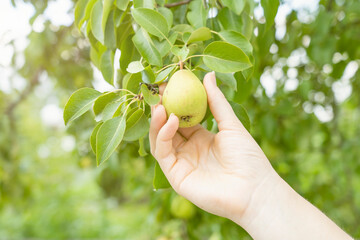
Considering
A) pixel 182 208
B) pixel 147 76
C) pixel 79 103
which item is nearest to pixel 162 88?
pixel 147 76

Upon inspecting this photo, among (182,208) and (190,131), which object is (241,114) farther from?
(182,208)

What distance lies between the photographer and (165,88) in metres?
0.70

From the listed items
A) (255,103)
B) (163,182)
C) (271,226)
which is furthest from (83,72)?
(271,226)

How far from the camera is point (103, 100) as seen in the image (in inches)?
27.6

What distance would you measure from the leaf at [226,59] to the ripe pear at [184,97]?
5 centimetres

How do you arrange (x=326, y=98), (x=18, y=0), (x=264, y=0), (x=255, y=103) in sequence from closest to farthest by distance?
1. (x=264, y=0)
2. (x=18, y=0)
3. (x=255, y=103)
4. (x=326, y=98)

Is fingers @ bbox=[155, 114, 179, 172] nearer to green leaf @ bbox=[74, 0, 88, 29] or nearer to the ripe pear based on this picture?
the ripe pear

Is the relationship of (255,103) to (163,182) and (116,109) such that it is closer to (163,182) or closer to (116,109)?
(163,182)

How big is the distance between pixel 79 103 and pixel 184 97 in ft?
0.72

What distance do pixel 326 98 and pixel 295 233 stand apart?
1.83 meters

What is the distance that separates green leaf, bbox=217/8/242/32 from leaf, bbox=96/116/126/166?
0.33 meters

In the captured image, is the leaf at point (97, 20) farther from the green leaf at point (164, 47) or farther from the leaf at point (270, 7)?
the leaf at point (270, 7)

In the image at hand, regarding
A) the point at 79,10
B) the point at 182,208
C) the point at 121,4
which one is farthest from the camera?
the point at 182,208

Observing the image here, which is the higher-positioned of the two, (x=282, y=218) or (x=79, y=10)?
(x=79, y=10)
